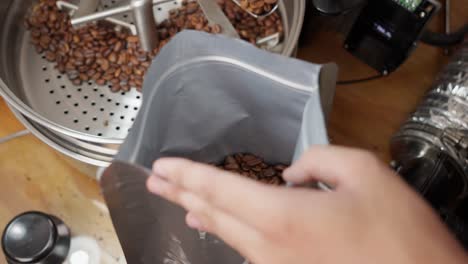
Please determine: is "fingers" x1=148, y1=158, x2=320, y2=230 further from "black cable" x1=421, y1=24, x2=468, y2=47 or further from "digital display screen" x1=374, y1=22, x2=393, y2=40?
"black cable" x1=421, y1=24, x2=468, y2=47

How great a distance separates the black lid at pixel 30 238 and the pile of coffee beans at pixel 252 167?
0.22 metres

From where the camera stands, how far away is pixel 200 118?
0.49 metres

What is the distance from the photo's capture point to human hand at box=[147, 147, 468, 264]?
283 mm

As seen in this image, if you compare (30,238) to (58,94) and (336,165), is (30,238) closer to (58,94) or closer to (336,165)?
(58,94)

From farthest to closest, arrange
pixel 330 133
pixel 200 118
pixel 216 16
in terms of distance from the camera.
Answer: pixel 330 133 < pixel 216 16 < pixel 200 118

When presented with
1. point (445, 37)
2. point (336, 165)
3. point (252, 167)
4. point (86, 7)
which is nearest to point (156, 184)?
point (336, 165)

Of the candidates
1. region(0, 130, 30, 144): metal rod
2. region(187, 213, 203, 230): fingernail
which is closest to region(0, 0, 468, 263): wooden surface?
region(0, 130, 30, 144): metal rod

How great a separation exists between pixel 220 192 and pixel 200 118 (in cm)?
20

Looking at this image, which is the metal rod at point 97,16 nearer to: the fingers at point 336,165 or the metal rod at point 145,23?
the metal rod at point 145,23

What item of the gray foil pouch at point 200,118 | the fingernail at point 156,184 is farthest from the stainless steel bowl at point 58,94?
the fingernail at point 156,184

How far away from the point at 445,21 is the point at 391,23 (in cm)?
19

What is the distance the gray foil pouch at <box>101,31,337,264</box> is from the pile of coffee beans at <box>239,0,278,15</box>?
17cm

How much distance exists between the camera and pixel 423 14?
604 mm

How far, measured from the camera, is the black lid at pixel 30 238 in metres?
0.55
